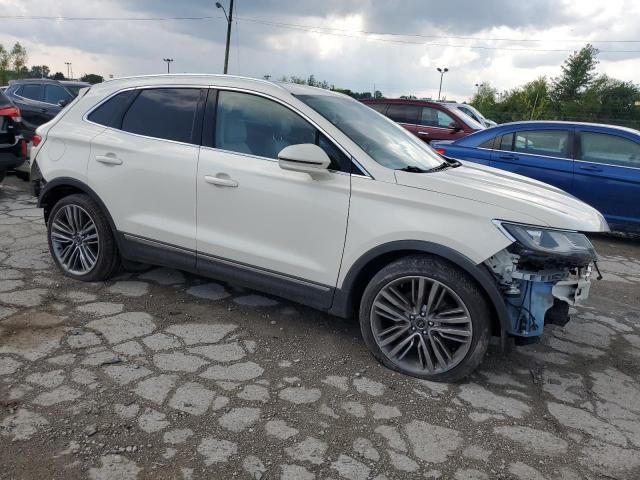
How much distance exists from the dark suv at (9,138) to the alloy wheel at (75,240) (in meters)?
3.50

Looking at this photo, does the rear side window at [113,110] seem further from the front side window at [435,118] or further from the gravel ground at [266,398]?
the front side window at [435,118]

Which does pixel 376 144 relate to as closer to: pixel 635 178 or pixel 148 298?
pixel 148 298

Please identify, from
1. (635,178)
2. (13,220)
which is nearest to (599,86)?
(635,178)

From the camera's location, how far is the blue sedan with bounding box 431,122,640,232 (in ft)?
22.6

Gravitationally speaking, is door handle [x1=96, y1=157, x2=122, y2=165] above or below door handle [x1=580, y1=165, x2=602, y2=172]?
below

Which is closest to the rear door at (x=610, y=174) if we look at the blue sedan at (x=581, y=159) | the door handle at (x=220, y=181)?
the blue sedan at (x=581, y=159)

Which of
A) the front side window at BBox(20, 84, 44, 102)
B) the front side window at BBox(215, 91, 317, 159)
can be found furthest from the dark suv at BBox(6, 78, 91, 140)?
the front side window at BBox(215, 91, 317, 159)

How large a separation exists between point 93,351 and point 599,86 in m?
66.9

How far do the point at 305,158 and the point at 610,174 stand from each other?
17.0ft

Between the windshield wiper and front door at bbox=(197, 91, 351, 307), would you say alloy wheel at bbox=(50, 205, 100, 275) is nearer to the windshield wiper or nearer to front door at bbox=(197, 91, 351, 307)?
front door at bbox=(197, 91, 351, 307)

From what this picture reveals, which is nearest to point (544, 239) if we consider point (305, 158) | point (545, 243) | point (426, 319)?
point (545, 243)

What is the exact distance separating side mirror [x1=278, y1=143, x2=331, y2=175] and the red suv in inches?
348

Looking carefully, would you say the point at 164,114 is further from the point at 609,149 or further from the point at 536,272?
the point at 609,149

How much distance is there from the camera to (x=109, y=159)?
168 inches
